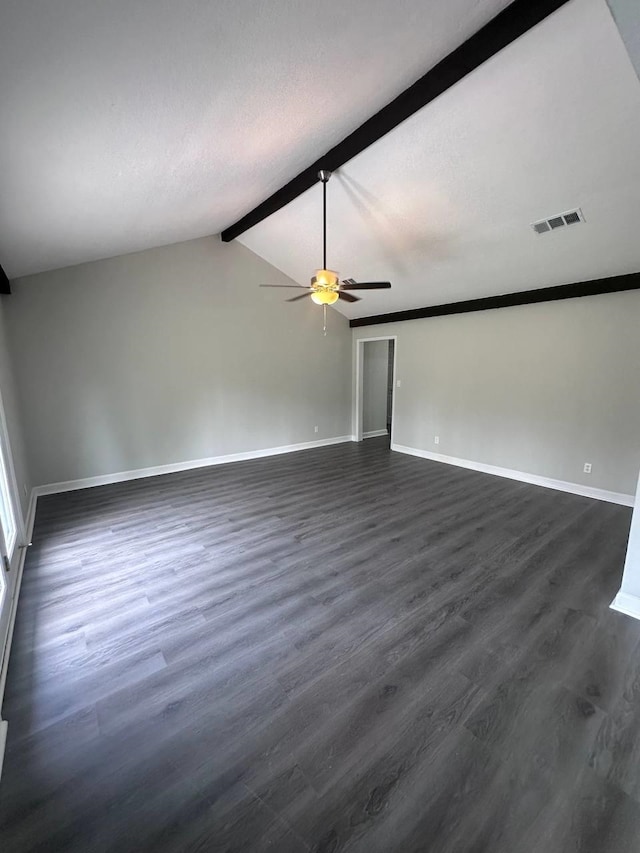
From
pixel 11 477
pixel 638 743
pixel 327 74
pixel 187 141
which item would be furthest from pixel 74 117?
pixel 638 743

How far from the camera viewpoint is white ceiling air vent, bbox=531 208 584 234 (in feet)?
10.3

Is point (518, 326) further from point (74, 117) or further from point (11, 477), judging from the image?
point (11, 477)

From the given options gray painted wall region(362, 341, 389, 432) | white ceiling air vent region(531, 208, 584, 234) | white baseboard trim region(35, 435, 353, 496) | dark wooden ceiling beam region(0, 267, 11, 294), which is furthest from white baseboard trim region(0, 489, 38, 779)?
gray painted wall region(362, 341, 389, 432)

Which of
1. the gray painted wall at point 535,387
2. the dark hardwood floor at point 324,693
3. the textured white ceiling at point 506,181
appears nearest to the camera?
the dark hardwood floor at point 324,693

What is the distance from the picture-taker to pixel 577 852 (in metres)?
1.13

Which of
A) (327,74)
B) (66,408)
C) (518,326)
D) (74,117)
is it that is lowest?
(66,408)

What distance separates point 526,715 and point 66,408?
5.27 m

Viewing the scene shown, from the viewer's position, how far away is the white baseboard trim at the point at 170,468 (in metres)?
4.50

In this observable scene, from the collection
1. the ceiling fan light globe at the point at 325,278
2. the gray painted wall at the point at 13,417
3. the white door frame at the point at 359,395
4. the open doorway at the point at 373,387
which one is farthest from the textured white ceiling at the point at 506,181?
the gray painted wall at the point at 13,417

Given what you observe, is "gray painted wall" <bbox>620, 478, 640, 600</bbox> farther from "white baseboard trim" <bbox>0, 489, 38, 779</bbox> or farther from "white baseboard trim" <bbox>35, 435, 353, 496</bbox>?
"white baseboard trim" <bbox>35, 435, 353, 496</bbox>

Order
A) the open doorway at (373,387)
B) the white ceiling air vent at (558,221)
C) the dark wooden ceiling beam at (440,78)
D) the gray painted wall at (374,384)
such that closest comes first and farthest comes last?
1. the dark wooden ceiling beam at (440,78)
2. the white ceiling air vent at (558,221)
3. the open doorway at (373,387)
4. the gray painted wall at (374,384)

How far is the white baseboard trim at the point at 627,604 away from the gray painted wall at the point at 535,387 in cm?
234

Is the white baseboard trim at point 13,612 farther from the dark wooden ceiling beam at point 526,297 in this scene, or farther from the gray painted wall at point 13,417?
the dark wooden ceiling beam at point 526,297

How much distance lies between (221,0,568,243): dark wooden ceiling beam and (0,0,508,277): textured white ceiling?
0.07m
